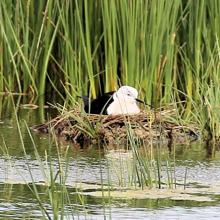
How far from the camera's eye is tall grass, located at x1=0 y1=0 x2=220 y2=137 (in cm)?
1358

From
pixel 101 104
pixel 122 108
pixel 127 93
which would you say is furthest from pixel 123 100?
pixel 101 104

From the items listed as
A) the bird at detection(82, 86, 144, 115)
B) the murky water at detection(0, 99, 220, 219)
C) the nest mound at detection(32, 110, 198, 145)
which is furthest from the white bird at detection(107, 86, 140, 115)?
the murky water at detection(0, 99, 220, 219)

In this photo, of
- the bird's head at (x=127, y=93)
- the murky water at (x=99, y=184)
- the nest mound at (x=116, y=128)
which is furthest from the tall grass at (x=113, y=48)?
the murky water at (x=99, y=184)

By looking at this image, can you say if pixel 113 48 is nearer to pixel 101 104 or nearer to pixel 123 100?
pixel 101 104

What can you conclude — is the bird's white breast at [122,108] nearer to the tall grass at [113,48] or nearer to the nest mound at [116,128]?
the nest mound at [116,128]

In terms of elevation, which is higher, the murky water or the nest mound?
the nest mound

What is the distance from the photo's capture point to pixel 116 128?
12336 mm

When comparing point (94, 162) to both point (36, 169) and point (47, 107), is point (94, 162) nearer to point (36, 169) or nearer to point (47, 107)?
point (36, 169)

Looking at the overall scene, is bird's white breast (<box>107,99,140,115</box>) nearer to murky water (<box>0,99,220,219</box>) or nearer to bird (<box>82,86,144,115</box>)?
bird (<box>82,86,144,115</box>)

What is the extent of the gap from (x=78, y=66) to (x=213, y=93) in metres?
2.76

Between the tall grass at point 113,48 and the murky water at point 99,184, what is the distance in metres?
1.22

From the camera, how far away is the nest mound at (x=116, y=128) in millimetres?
12188

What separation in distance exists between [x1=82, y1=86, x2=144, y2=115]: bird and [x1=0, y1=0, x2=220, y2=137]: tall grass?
335 mm

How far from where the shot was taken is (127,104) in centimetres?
1277
